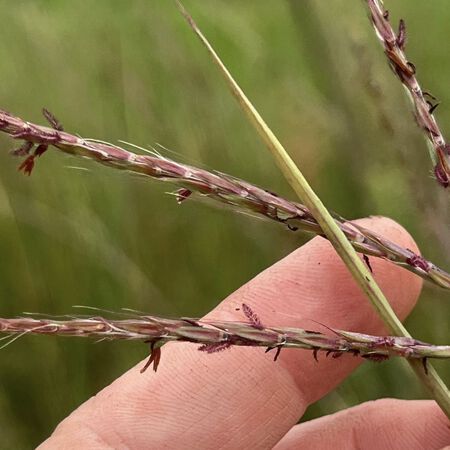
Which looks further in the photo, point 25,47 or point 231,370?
point 25,47

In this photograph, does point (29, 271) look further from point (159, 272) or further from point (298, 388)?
point (298, 388)

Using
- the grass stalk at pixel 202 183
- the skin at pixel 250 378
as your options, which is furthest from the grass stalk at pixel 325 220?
the skin at pixel 250 378

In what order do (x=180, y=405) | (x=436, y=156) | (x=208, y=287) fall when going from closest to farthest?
(x=436, y=156)
(x=180, y=405)
(x=208, y=287)

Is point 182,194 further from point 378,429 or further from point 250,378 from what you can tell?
point 378,429

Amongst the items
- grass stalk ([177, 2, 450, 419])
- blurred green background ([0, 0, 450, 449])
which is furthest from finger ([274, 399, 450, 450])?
grass stalk ([177, 2, 450, 419])

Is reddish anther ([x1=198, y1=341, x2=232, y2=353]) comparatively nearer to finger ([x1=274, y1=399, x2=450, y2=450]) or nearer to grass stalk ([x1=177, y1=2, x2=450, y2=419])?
grass stalk ([x1=177, y1=2, x2=450, y2=419])

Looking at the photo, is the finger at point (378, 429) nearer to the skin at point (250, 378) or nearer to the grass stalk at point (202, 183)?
→ the skin at point (250, 378)

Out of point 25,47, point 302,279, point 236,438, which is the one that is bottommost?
point 236,438

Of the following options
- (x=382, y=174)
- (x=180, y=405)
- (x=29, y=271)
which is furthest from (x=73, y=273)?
(x=382, y=174)
